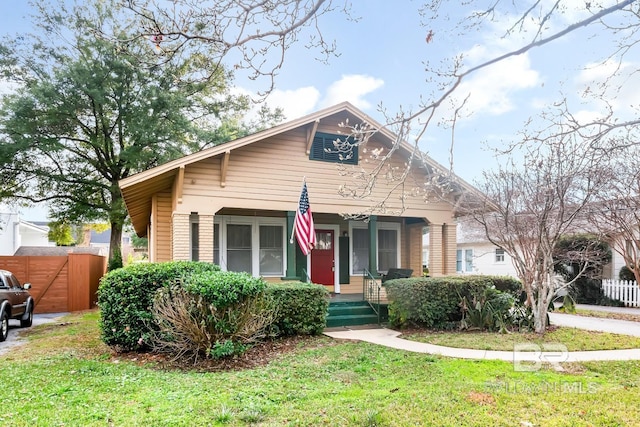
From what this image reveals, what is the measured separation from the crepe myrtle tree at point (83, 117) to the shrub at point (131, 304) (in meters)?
12.0

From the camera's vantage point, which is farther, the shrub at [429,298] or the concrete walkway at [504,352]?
the shrub at [429,298]

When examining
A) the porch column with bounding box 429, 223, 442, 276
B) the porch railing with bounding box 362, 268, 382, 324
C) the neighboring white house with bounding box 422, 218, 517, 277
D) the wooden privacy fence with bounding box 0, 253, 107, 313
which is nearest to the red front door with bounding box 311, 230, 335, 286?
the porch railing with bounding box 362, 268, 382, 324

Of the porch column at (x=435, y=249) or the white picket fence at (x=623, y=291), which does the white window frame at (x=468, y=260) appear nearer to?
the white picket fence at (x=623, y=291)

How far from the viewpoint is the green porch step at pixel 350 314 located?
10.5 meters

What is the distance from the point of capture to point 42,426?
12.8ft

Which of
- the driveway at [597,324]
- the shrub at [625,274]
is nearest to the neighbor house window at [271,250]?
the driveway at [597,324]

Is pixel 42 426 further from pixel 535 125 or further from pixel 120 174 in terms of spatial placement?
pixel 120 174

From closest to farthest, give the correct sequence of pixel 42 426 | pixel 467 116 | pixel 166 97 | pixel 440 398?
pixel 42 426 → pixel 440 398 → pixel 467 116 → pixel 166 97

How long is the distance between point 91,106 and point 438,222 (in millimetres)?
16005

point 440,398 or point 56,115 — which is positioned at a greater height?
point 56,115

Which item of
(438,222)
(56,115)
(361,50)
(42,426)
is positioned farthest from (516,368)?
(56,115)

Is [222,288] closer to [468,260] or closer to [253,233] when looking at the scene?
[253,233]

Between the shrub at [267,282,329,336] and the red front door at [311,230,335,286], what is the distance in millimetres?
4295

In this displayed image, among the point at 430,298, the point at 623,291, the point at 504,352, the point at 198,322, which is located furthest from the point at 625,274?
the point at 198,322
